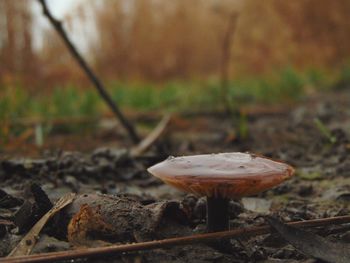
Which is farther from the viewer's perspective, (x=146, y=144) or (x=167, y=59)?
(x=167, y=59)

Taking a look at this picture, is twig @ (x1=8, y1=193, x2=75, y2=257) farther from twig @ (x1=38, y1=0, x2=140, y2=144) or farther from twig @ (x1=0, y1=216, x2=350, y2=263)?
twig @ (x1=38, y1=0, x2=140, y2=144)

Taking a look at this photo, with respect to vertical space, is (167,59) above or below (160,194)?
A: above

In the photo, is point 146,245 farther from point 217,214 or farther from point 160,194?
point 160,194

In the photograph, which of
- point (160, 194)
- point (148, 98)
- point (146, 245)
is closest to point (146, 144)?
point (160, 194)

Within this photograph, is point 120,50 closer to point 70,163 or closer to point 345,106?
point 345,106

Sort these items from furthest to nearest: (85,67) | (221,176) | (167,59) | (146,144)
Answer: (167,59) < (85,67) < (146,144) < (221,176)

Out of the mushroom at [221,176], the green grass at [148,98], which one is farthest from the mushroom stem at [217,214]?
→ the green grass at [148,98]

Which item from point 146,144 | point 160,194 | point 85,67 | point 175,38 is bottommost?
point 160,194
